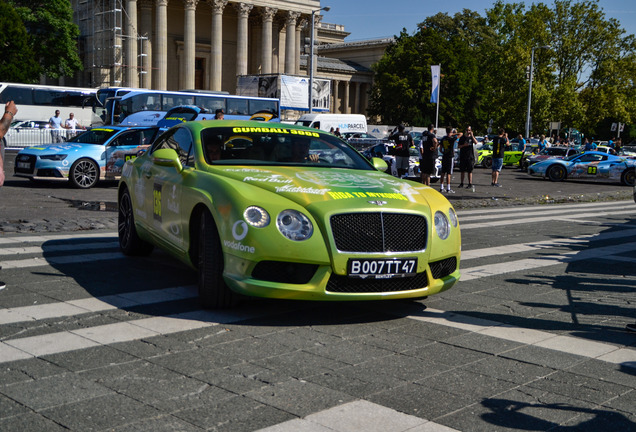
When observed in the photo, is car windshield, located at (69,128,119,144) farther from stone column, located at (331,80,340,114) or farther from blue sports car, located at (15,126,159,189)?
stone column, located at (331,80,340,114)

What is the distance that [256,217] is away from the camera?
5496 millimetres

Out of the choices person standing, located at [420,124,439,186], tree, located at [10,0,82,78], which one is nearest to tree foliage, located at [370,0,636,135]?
tree, located at [10,0,82,78]

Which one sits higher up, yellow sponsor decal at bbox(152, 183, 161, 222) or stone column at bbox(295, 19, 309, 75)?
stone column at bbox(295, 19, 309, 75)

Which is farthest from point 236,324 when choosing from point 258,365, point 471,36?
point 471,36

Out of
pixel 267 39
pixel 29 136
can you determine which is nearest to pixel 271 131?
pixel 29 136

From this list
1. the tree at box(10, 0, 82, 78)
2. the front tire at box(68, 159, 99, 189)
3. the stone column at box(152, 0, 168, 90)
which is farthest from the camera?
the stone column at box(152, 0, 168, 90)

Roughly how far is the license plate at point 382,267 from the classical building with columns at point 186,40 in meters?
65.6

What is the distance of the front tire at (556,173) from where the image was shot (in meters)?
33.6

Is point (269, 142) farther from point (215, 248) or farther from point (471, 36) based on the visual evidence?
point (471, 36)

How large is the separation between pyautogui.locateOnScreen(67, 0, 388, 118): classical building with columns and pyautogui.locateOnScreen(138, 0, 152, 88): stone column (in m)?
0.10

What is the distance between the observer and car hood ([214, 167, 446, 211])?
5.65 m

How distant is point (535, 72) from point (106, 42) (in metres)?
40.9

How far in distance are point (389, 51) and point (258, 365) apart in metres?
82.4

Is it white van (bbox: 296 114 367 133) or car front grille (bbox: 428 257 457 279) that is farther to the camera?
white van (bbox: 296 114 367 133)
